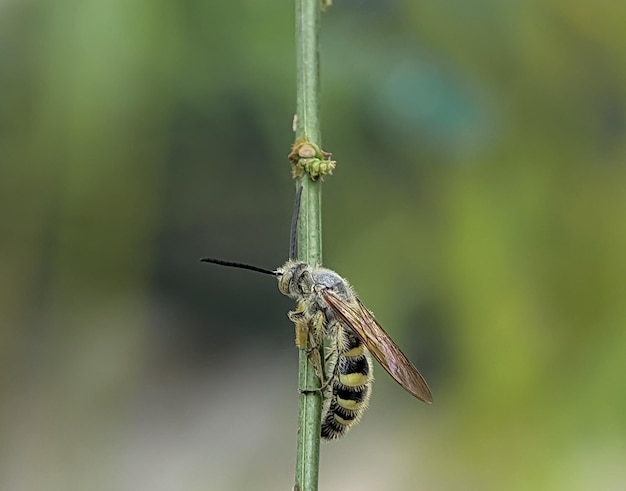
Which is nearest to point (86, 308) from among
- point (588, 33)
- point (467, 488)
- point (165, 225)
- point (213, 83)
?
point (165, 225)

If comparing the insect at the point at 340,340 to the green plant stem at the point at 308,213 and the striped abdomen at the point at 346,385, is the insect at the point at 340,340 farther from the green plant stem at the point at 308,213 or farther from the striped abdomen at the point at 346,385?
the green plant stem at the point at 308,213

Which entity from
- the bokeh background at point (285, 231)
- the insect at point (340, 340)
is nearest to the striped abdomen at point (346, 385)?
the insect at point (340, 340)

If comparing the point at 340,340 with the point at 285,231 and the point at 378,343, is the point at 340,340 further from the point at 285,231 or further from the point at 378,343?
the point at 285,231

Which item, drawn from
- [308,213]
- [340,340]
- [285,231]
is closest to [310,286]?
[340,340]

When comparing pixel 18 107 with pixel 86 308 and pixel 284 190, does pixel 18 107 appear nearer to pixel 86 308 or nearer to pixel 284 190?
pixel 86 308

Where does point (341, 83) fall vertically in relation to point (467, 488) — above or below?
above

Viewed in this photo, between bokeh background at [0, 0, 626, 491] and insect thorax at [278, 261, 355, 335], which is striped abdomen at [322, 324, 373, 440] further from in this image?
bokeh background at [0, 0, 626, 491]
